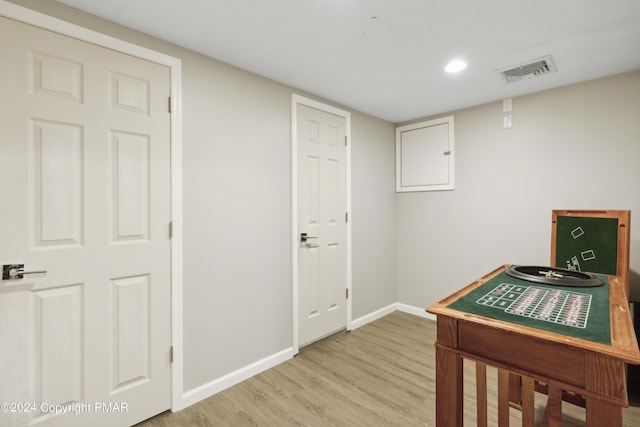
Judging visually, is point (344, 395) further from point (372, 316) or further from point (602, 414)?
point (602, 414)

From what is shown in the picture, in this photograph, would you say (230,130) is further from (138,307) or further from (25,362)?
(25,362)

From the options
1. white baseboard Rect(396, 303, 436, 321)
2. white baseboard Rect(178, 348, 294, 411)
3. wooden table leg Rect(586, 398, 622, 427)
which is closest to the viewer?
wooden table leg Rect(586, 398, 622, 427)

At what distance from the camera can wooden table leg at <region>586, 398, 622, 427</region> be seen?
913 mm

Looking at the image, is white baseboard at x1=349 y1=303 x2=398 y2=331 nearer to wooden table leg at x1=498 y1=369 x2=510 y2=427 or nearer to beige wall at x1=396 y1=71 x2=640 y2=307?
beige wall at x1=396 y1=71 x2=640 y2=307

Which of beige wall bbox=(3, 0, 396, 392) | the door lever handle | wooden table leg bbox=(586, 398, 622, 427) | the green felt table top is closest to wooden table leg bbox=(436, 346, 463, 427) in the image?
the green felt table top

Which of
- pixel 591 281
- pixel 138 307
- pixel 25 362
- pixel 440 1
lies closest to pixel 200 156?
pixel 138 307

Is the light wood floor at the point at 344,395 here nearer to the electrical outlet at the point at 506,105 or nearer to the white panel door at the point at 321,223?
the white panel door at the point at 321,223

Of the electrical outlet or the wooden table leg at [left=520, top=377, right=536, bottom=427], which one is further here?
the electrical outlet

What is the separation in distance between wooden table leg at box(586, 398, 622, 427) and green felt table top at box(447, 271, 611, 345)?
7.5 inches

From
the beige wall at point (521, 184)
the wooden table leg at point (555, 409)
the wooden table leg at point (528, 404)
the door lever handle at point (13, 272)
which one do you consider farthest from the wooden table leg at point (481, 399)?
the door lever handle at point (13, 272)

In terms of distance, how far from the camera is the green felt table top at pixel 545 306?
106 cm

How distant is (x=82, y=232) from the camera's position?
1.67m

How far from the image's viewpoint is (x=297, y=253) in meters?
2.74

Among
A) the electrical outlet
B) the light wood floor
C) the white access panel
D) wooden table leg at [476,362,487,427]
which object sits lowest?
the light wood floor
